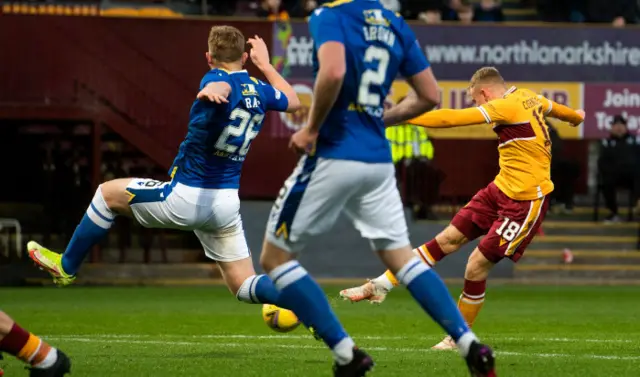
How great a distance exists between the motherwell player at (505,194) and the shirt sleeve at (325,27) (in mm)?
3582

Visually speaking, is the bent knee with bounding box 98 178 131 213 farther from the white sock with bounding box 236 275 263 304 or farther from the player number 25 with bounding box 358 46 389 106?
the player number 25 with bounding box 358 46 389 106

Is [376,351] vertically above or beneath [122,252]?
above

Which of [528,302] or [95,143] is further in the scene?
[95,143]

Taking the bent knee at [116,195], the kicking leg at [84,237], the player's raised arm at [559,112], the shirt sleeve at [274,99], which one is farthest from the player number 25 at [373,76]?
the player's raised arm at [559,112]

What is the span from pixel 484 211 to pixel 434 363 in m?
2.45

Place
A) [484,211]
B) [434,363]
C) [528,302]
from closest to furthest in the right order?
[434,363] < [484,211] < [528,302]

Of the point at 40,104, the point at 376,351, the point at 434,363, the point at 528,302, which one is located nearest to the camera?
the point at 434,363

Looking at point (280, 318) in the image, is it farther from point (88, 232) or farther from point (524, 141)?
point (524, 141)

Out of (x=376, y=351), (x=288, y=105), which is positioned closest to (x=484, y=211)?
(x=376, y=351)

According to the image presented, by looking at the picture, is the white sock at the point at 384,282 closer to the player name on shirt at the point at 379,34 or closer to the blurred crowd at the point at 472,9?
the player name on shirt at the point at 379,34

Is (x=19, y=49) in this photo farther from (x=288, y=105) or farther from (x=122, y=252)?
(x=288, y=105)

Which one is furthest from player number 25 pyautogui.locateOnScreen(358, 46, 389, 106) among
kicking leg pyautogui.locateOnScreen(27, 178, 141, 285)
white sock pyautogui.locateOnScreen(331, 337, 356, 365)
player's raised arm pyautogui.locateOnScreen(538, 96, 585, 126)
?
player's raised arm pyautogui.locateOnScreen(538, 96, 585, 126)

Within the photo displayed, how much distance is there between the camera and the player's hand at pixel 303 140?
7.27m

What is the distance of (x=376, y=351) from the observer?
10.5m
